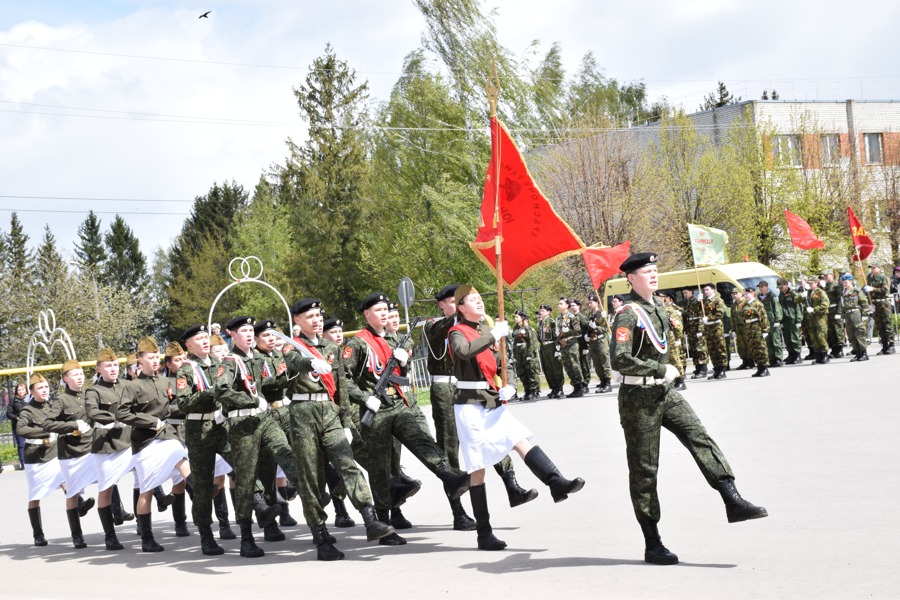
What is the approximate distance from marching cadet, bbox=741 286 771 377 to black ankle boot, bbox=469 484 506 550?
14132mm

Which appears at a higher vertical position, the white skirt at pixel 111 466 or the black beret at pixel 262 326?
the black beret at pixel 262 326

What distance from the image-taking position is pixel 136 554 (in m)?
10.4

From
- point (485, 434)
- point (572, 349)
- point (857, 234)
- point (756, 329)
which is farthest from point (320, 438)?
point (857, 234)

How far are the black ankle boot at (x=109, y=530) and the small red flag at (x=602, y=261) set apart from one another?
1312cm

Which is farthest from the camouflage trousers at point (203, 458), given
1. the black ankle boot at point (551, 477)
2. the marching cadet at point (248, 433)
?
the black ankle boot at point (551, 477)

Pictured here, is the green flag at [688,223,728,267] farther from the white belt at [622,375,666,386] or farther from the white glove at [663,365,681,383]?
the white glove at [663,365,681,383]

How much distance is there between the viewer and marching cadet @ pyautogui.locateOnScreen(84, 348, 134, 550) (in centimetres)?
1114

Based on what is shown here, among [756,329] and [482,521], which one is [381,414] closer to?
[482,521]

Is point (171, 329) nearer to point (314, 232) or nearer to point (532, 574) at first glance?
point (314, 232)

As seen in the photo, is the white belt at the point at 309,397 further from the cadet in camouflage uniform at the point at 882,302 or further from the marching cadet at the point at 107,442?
the cadet in camouflage uniform at the point at 882,302

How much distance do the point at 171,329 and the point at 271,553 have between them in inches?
2874

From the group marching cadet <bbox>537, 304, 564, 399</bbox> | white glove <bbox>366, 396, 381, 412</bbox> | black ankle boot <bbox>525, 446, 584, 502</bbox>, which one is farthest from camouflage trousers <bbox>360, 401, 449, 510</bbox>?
marching cadet <bbox>537, 304, 564, 399</bbox>

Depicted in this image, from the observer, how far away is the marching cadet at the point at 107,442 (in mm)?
11141

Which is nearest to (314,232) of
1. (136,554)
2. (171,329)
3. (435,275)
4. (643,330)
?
(435,275)
